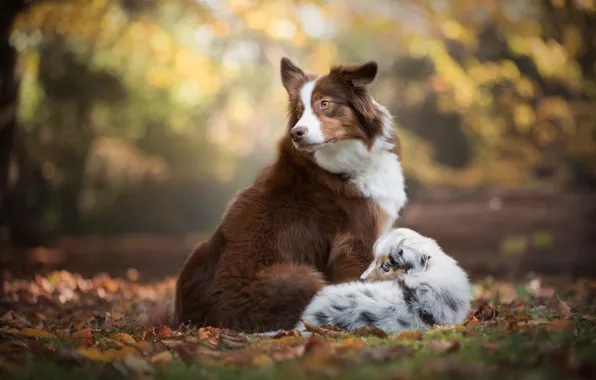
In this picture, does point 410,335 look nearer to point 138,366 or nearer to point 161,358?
point 161,358

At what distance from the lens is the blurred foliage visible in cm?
1155

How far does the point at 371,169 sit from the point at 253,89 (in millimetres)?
14920

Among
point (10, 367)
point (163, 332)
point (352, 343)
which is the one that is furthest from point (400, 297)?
point (10, 367)

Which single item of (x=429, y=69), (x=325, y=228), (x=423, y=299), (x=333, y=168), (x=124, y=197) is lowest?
(x=124, y=197)

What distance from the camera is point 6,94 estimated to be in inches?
441

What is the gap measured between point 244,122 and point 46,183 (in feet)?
22.0

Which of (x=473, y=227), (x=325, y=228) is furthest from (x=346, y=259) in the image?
(x=473, y=227)

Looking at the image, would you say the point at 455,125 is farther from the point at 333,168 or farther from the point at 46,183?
the point at 333,168

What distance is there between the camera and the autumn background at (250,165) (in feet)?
12.9

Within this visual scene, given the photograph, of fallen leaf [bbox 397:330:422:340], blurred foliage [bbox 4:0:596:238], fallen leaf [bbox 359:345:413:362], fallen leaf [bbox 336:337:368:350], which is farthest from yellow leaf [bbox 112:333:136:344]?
blurred foliage [bbox 4:0:596:238]

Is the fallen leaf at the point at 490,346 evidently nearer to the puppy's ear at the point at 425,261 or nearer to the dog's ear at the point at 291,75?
the puppy's ear at the point at 425,261

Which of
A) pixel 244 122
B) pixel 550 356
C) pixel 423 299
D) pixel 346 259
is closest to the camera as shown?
pixel 550 356

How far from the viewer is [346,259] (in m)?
5.22

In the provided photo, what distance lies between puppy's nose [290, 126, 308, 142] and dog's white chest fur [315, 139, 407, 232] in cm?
28
